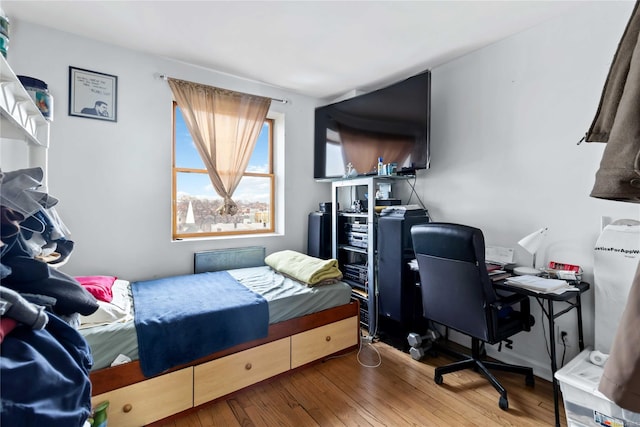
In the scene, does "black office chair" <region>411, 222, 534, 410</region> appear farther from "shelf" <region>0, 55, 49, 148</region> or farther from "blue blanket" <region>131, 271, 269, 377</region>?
"shelf" <region>0, 55, 49, 148</region>

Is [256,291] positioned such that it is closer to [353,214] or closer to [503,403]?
[353,214]

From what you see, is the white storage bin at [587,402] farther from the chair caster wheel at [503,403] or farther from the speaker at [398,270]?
the speaker at [398,270]

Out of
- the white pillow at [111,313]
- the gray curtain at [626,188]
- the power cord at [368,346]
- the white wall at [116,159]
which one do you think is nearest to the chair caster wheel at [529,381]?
the power cord at [368,346]

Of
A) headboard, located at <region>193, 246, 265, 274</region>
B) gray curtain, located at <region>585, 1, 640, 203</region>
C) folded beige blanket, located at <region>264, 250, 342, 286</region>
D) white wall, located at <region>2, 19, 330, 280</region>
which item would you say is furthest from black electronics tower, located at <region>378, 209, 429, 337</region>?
gray curtain, located at <region>585, 1, 640, 203</region>

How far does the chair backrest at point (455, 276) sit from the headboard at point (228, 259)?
1716 mm

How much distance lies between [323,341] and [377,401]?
58cm

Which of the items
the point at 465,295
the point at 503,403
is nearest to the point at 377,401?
the point at 503,403

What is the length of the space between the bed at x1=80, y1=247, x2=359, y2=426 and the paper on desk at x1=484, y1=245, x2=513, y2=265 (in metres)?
1.16

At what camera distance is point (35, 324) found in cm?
61

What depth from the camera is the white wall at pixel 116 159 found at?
223cm

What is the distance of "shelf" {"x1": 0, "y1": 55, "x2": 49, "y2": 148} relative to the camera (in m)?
0.95

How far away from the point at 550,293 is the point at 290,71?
8.78ft

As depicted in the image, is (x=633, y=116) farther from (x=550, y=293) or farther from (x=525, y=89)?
(x=525, y=89)

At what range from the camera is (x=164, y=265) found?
2.69 metres
